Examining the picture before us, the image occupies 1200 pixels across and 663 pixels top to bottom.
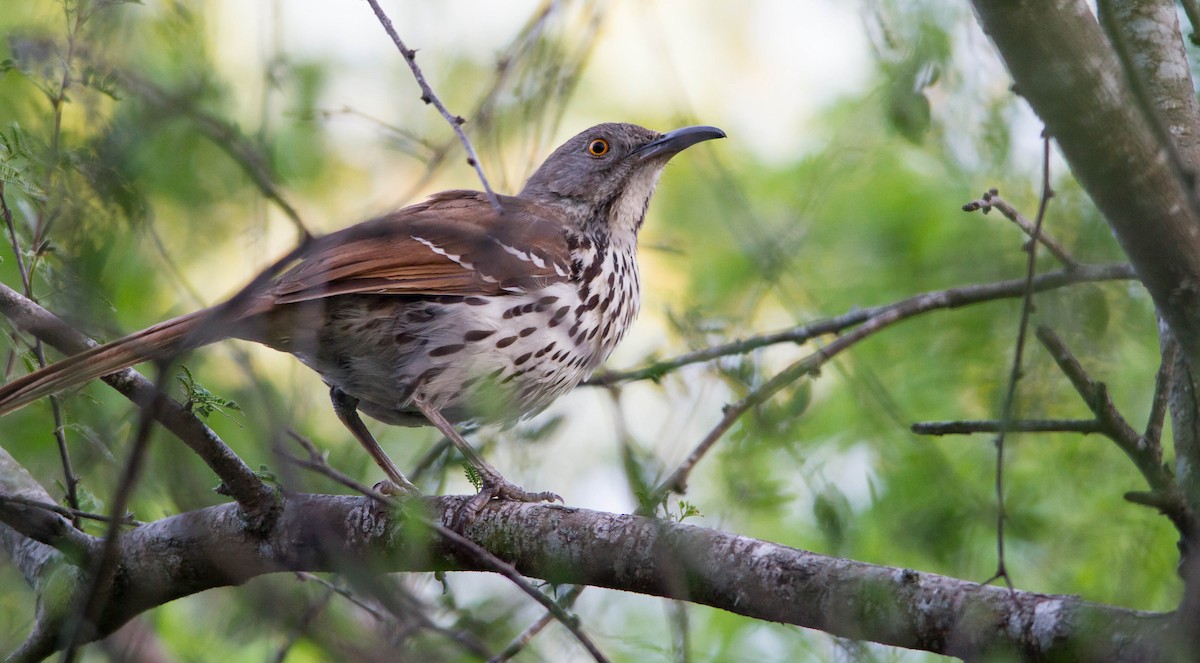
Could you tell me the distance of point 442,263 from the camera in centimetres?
372

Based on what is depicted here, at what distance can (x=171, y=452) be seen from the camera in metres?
1.85

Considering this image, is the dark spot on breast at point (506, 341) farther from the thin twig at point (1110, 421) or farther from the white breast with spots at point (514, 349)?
the thin twig at point (1110, 421)

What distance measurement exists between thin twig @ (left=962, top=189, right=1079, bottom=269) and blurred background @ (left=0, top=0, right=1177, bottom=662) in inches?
3.7

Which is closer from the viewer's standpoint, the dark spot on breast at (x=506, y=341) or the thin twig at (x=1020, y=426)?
the thin twig at (x=1020, y=426)

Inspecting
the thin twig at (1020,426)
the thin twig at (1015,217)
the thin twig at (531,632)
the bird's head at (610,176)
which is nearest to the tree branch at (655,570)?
the thin twig at (531,632)

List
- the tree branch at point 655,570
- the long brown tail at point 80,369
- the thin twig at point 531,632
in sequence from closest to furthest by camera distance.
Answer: the tree branch at point 655,570 → the thin twig at point 531,632 → the long brown tail at point 80,369

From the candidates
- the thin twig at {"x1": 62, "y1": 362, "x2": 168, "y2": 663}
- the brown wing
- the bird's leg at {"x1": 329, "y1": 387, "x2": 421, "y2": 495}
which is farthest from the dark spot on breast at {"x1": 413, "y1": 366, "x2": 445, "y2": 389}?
the thin twig at {"x1": 62, "y1": 362, "x2": 168, "y2": 663}

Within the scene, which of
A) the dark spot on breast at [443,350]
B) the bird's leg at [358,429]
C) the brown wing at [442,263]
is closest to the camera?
the brown wing at [442,263]

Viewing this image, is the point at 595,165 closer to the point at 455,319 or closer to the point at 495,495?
the point at 455,319

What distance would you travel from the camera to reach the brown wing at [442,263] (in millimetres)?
3424

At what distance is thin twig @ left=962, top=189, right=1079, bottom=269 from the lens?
2578mm

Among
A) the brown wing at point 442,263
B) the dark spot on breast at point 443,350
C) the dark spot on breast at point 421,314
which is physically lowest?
the dark spot on breast at point 443,350

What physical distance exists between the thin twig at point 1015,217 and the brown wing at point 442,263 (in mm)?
1291

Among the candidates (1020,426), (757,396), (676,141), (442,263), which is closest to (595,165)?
(676,141)
